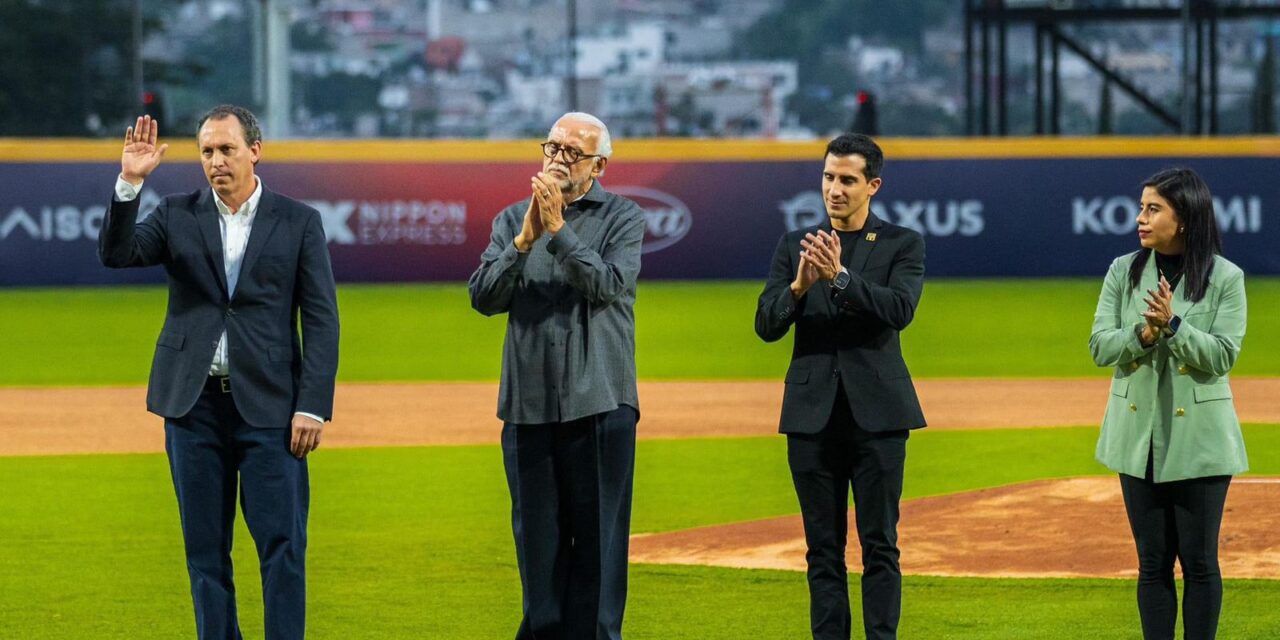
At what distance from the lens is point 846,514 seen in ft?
19.6

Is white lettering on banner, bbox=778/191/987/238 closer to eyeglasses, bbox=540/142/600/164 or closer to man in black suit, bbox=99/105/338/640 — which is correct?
eyeglasses, bbox=540/142/600/164

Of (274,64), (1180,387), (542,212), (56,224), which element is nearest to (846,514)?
(1180,387)

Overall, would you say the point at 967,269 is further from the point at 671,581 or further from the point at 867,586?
the point at 867,586

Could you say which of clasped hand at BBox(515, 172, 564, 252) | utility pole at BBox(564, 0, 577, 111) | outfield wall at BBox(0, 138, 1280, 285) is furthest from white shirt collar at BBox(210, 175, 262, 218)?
utility pole at BBox(564, 0, 577, 111)

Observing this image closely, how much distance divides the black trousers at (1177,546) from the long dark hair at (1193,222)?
62 cm

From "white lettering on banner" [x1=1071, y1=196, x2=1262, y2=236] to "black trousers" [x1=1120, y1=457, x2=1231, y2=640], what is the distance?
1887 centimetres

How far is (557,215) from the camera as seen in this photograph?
5.54 meters

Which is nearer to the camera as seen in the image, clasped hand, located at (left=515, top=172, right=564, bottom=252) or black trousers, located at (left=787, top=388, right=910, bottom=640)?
clasped hand, located at (left=515, top=172, right=564, bottom=252)

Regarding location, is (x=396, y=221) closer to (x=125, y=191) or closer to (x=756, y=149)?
(x=756, y=149)

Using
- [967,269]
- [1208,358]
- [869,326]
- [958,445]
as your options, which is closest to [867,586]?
→ [869,326]

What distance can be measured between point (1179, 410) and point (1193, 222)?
62 cm

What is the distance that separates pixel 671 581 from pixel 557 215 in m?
3.01

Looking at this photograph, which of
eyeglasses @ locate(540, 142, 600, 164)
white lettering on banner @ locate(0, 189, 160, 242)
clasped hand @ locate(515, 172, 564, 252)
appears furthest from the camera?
white lettering on banner @ locate(0, 189, 160, 242)

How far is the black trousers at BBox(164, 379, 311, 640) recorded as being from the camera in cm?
561
